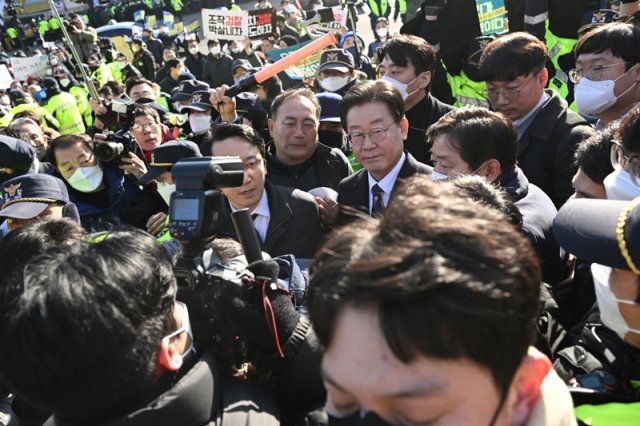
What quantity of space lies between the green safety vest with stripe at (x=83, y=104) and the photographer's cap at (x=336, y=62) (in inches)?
244

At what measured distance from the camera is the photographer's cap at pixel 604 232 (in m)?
1.10

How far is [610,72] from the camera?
330cm

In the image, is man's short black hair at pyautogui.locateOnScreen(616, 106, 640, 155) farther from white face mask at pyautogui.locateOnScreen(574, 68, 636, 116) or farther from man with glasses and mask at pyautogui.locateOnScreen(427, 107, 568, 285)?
white face mask at pyautogui.locateOnScreen(574, 68, 636, 116)

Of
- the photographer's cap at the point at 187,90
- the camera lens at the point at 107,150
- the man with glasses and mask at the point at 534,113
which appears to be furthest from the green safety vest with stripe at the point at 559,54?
the photographer's cap at the point at 187,90

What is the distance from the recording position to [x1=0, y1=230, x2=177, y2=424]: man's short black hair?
47.1 inches

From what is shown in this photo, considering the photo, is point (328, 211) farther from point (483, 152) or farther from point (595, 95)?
point (595, 95)

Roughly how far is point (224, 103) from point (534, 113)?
2607mm

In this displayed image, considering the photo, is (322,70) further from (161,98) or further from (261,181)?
(161,98)

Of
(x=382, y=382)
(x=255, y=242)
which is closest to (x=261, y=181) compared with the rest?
(x=255, y=242)

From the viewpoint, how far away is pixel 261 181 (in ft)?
9.73

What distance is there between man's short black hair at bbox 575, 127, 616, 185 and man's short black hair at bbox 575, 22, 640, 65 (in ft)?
4.61

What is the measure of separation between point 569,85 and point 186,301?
4.27m

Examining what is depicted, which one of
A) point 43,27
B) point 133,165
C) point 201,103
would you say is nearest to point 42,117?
point 201,103

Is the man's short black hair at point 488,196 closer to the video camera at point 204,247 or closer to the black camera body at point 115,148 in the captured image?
the video camera at point 204,247
